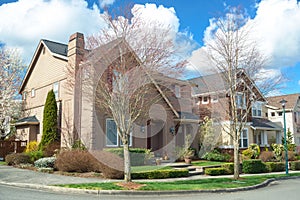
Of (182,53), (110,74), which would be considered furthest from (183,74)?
(110,74)

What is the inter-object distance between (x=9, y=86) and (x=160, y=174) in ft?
68.2

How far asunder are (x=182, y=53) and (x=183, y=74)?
0.96m

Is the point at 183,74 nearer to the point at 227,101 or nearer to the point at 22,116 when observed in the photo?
the point at 227,101

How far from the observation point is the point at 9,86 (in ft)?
96.8

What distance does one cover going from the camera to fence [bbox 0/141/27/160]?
875 inches

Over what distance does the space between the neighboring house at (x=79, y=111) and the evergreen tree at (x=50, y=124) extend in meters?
0.61

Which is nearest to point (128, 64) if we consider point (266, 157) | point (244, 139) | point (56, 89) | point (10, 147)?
point (56, 89)

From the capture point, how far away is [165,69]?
42.7ft

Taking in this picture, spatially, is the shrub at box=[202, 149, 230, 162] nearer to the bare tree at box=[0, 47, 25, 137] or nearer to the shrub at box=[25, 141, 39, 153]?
the shrub at box=[25, 141, 39, 153]

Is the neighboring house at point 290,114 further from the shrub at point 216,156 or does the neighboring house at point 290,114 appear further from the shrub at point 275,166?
the shrub at point 275,166

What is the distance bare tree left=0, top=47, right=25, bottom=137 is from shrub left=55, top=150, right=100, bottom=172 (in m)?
14.2

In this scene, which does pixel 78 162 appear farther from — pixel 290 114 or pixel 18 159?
pixel 290 114

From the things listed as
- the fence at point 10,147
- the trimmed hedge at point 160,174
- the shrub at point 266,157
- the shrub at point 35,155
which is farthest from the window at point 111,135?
the shrub at point 266,157

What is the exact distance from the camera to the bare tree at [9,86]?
27.7 meters
